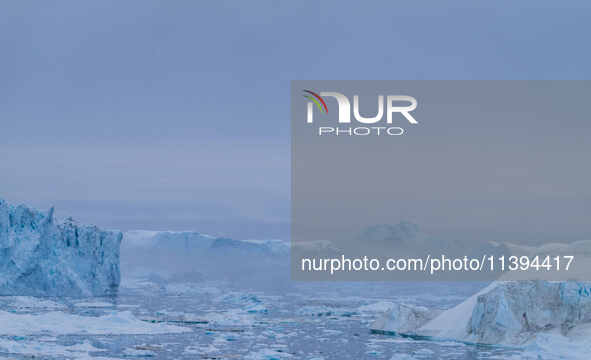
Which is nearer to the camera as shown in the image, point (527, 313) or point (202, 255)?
point (527, 313)

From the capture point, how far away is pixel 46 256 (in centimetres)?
3619

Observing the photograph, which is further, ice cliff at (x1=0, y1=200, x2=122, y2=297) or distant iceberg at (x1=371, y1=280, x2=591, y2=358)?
ice cliff at (x1=0, y1=200, x2=122, y2=297)

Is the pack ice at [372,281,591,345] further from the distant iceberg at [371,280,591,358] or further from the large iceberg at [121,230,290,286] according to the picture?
the large iceberg at [121,230,290,286]

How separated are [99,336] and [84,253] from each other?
20.7m

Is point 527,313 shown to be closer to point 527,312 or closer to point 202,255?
point 527,312

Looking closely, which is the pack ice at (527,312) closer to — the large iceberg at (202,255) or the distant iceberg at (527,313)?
the distant iceberg at (527,313)

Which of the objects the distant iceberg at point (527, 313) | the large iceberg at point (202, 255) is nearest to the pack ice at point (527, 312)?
the distant iceberg at point (527, 313)

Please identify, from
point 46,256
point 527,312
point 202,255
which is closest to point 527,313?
point 527,312

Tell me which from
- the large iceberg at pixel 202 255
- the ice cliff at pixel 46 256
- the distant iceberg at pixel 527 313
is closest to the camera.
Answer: the distant iceberg at pixel 527 313

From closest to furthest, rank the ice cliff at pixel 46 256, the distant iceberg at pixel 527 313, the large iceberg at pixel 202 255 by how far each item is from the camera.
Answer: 1. the distant iceberg at pixel 527 313
2. the ice cliff at pixel 46 256
3. the large iceberg at pixel 202 255

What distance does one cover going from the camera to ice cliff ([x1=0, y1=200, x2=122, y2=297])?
34656mm

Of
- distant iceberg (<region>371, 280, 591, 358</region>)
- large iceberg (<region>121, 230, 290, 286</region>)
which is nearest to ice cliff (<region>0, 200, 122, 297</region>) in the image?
large iceberg (<region>121, 230, 290, 286</region>)

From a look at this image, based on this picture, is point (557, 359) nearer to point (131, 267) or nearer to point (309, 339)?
point (309, 339)

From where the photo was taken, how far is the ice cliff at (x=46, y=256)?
34656 millimetres
